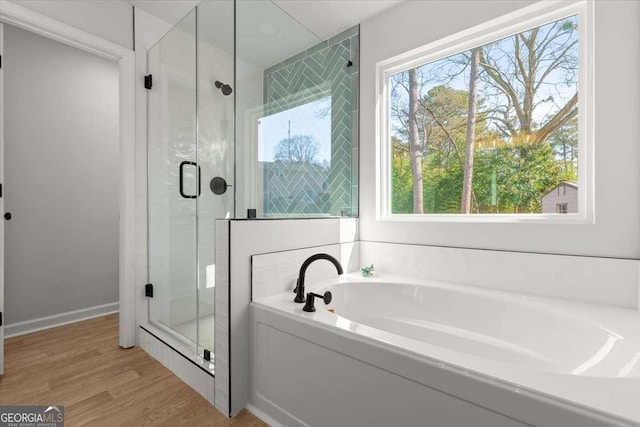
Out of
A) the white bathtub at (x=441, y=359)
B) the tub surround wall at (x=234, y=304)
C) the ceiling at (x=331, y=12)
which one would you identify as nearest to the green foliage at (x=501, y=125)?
the ceiling at (x=331, y=12)

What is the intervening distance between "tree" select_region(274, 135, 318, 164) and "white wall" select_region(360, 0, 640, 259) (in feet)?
2.99

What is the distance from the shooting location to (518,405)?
0.82 m

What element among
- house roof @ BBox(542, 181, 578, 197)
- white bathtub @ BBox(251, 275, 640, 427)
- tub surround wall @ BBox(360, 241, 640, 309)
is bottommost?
white bathtub @ BBox(251, 275, 640, 427)

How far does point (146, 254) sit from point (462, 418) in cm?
228

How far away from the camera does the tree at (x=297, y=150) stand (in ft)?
6.38

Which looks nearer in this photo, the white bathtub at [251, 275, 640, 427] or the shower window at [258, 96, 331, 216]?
the white bathtub at [251, 275, 640, 427]

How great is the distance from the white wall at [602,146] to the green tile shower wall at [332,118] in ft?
1.85

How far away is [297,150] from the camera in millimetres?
2064

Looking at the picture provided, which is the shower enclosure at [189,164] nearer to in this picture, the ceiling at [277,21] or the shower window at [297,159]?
the ceiling at [277,21]

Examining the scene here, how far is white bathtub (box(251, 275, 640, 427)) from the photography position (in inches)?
32.6

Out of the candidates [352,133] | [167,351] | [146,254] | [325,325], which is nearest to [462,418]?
[325,325]

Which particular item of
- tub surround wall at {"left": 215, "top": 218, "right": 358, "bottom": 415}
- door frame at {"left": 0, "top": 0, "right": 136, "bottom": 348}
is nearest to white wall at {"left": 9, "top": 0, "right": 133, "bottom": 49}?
door frame at {"left": 0, "top": 0, "right": 136, "bottom": 348}

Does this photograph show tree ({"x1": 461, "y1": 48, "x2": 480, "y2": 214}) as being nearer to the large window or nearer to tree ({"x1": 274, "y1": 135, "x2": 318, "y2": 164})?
the large window

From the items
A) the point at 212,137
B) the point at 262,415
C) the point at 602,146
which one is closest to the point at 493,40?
the point at 602,146
